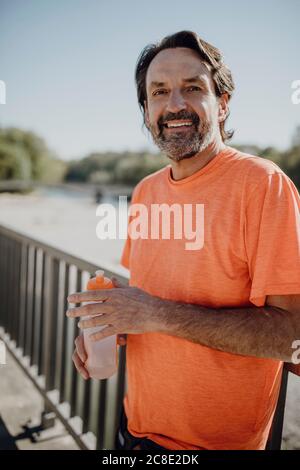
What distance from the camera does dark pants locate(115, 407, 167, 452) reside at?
4.95 ft

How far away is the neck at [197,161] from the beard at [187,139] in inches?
0.6

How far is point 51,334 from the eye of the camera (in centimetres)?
298

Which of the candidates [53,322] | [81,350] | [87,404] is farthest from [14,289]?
[81,350]

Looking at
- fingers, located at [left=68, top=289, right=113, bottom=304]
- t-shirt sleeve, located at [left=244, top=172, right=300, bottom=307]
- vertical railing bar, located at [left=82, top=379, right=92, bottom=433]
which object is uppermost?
t-shirt sleeve, located at [left=244, top=172, right=300, bottom=307]

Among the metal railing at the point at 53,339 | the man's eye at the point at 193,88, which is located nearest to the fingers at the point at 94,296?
the metal railing at the point at 53,339

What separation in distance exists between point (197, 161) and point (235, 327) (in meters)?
0.64

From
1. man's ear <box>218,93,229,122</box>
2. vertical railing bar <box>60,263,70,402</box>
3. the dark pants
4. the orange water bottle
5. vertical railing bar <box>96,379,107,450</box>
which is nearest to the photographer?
the dark pants

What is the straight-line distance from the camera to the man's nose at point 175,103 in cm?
164

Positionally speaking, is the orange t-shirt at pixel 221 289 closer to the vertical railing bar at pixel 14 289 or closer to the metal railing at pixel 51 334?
the metal railing at pixel 51 334

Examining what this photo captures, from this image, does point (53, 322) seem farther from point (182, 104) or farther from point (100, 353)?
point (182, 104)

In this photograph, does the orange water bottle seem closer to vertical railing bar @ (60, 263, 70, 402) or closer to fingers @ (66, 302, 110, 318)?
fingers @ (66, 302, 110, 318)

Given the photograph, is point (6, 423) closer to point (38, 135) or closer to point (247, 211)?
point (247, 211)

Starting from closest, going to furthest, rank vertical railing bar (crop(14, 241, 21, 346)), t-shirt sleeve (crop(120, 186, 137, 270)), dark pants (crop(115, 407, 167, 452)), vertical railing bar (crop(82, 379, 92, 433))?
dark pants (crop(115, 407, 167, 452)) → t-shirt sleeve (crop(120, 186, 137, 270)) → vertical railing bar (crop(82, 379, 92, 433)) → vertical railing bar (crop(14, 241, 21, 346))

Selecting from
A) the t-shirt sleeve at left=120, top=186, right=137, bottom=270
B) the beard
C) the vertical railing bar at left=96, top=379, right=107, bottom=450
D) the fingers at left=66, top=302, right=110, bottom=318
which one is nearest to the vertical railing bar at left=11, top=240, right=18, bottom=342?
the vertical railing bar at left=96, top=379, right=107, bottom=450
